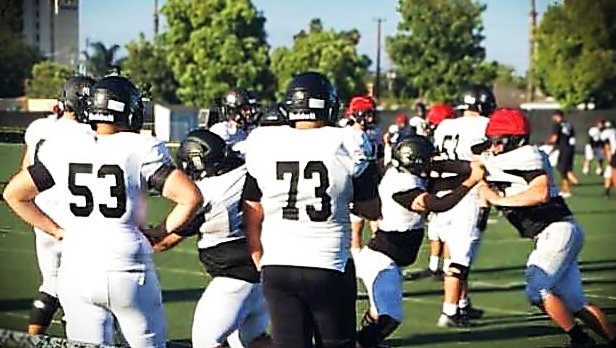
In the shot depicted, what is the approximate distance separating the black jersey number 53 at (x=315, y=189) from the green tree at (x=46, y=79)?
2.35 metres

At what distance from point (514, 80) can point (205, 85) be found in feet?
7.17

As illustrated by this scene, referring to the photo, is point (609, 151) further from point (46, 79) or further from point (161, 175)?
point (161, 175)

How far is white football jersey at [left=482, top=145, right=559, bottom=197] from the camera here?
4168 mm

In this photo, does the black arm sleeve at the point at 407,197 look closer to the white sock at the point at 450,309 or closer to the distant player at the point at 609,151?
the white sock at the point at 450,309

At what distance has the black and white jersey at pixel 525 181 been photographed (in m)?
4.17

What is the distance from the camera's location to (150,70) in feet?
19.8

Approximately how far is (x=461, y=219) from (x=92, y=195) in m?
2.60

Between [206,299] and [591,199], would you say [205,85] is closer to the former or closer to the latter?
[206,299]

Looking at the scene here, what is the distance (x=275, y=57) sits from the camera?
6.62 metres

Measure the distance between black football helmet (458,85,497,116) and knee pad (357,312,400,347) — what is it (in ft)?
4.61

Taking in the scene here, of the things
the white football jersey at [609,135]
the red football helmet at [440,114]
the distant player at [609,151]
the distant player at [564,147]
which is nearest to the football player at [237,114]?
the red football helmet at [440,114]

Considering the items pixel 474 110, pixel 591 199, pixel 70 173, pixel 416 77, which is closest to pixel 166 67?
pixel 416 77

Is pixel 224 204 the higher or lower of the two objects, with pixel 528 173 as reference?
lower

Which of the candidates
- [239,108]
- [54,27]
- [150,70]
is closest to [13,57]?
[54,27]
